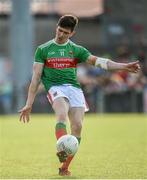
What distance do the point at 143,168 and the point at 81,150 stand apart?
4124 millimetres

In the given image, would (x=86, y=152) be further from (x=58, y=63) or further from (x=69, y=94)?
(x=58, y=63)

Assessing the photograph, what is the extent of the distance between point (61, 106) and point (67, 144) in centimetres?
73

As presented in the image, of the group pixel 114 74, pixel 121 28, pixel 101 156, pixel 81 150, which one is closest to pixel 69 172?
pixel 101 156

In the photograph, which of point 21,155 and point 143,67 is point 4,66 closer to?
point 143,67

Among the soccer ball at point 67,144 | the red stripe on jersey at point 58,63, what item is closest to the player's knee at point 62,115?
the soccer ball at point 67,144

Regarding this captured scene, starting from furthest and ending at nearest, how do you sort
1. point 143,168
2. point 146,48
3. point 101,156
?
point 146,48
point 101,156
point 143,168

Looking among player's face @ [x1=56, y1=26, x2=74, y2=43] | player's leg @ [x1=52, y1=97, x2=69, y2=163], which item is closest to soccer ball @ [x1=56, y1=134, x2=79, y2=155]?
player's leg @ [x1=52, y1=97, x2=69, y2=163]

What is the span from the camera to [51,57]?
11445mm

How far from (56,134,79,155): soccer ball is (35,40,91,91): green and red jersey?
39.8 inches

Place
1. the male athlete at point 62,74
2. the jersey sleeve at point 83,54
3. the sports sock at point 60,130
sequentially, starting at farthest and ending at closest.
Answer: the jersey sleeve at point 83,54 < the male athlete at point 62,74 < the sports sock at point 60,130

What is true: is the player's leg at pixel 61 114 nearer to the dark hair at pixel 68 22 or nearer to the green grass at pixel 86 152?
the green grass at pixel 86 152

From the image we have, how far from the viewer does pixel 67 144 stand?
35.3ft

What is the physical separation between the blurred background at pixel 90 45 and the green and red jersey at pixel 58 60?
20.4m

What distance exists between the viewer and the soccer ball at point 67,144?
1075 centimetres
